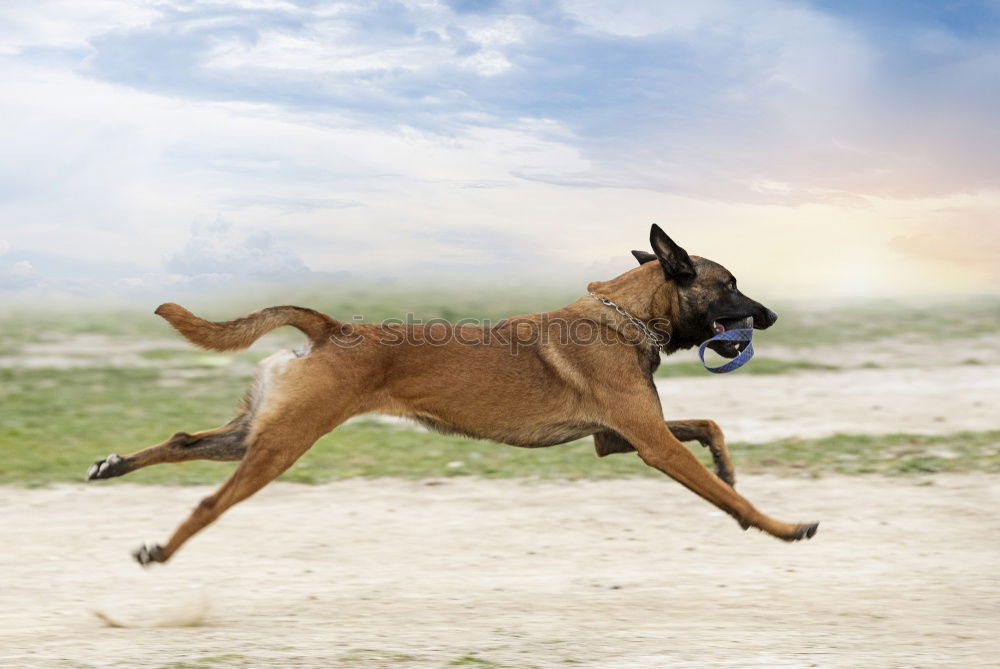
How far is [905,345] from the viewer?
1964 centimetres

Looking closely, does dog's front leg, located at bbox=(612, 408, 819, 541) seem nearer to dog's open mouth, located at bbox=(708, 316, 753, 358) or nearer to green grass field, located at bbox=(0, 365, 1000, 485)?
dog's open mouth, located at bbox=(708, 316, 753, 358)

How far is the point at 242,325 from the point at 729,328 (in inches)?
113

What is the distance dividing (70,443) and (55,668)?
7000mm

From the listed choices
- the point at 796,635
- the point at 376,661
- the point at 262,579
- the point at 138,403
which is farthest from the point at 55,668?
the point at 138,403

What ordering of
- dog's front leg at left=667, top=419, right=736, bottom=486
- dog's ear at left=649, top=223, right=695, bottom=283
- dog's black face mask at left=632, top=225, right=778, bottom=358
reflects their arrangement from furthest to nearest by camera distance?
dog's front leg at left=667, top=419, right=736, bottom=486, dog's black face mask at left=632, top=225, right=778, bottom=358, dog's ear at left=649, top=223, right=695, bottom=283

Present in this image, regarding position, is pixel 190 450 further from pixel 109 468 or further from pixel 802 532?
pixel 802 532

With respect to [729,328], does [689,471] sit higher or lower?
lower

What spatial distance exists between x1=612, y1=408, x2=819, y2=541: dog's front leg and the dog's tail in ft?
5.98

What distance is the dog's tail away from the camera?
18.9 ft

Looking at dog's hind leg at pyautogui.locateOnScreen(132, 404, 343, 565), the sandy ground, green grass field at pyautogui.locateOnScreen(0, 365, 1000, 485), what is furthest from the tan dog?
the sandy ground

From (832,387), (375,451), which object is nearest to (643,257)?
(375,451)

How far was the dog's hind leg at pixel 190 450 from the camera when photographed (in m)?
6.05

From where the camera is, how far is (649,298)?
21.0 feet

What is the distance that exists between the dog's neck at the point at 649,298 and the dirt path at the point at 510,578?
1748 millimetres
